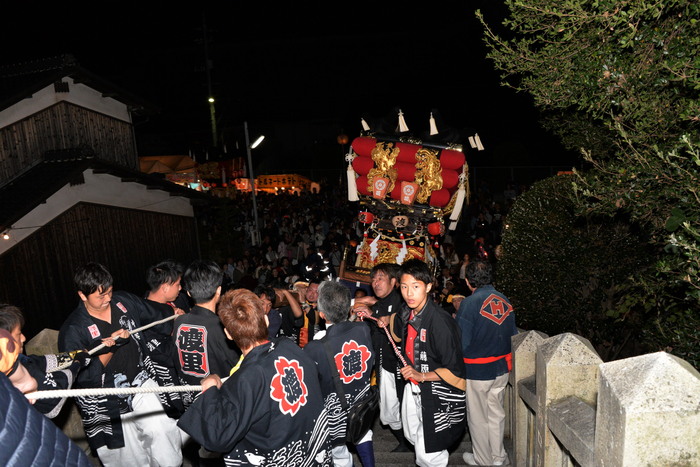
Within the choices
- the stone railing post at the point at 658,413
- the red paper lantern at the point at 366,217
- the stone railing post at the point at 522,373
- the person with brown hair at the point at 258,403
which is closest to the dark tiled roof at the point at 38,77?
the red paper lantern at the point at 366,217

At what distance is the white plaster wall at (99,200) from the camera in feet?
37.5

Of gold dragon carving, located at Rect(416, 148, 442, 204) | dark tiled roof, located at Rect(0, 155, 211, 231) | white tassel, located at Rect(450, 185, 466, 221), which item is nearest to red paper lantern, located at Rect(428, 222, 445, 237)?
white tassel, located at Rect(450, 185, 466, 221)

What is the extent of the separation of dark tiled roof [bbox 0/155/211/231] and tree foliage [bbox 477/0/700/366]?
1044 centimetres

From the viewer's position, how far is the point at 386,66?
38.9 meters

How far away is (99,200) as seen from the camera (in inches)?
536

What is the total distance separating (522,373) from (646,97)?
240 cm

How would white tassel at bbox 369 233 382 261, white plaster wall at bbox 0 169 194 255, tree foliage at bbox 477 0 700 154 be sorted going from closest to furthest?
tree foliage at bbox 477 0 700 154
white tassel at bbox 369 233 382 261
white plaster wall at bbox 0 169 194 255

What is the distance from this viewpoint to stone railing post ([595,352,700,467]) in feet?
6.08

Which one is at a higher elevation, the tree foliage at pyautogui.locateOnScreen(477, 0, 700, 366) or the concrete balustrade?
the tree foliage at pyautogui.locateOnScreen(477, 0, 700, 366)

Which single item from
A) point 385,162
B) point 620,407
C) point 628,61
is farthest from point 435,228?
point 620,407

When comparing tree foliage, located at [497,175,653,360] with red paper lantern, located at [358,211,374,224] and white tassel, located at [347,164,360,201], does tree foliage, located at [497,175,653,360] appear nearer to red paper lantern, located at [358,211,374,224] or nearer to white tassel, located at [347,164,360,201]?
red paper lantern, located at [358,211,374,224]

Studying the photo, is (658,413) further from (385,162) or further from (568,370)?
(385,162)

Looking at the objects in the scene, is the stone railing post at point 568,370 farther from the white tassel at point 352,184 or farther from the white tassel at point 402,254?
the white tassel at point 352,184

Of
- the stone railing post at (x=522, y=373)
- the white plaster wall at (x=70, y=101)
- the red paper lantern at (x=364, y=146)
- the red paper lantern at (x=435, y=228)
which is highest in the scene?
the white plaster wall at (x=70, y=101)
